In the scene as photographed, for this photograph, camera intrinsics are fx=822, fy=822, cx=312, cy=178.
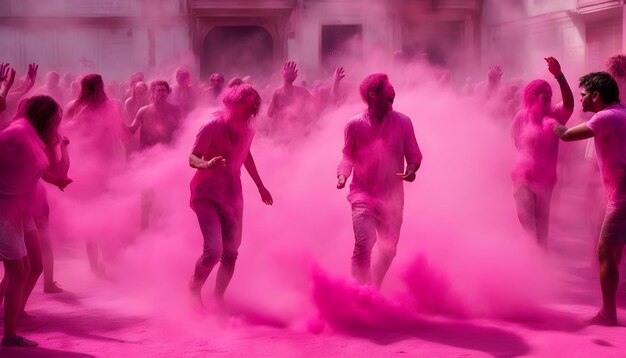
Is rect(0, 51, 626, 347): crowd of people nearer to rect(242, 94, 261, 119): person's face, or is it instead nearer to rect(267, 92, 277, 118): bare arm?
rect(242, 94, 261, 119): person's face

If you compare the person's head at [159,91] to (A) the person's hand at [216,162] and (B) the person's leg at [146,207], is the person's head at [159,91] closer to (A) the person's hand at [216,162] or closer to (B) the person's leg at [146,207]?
(B) the person's leg at [146,207]

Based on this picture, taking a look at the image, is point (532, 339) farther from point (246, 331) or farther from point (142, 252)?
point (142, 252)

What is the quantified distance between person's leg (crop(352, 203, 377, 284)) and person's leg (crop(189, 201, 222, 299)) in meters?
0.97

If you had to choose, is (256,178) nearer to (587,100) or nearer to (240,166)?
(240,166)

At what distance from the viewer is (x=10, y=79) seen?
234 inches

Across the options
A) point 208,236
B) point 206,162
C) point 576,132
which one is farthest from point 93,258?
point 576,132

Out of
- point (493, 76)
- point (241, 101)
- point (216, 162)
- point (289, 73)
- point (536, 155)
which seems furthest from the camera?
point (493, 76)

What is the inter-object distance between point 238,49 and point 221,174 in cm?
1960

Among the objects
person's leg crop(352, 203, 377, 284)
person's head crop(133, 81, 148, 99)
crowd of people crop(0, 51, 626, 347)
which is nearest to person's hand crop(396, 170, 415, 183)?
crowd of people crop(0, 51, 626, 347)

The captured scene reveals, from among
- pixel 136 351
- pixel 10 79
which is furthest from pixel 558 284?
pixel 10 79

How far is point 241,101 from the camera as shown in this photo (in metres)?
5.77

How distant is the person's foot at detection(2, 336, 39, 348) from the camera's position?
5.11 metres

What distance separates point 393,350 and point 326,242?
9.06 feet

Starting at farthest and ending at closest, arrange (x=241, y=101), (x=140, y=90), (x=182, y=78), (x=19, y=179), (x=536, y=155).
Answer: (x=182, y=78) < (x=140, y=90) < (x=536, y=155) < (x=241, y=101) < (x=19, y=179)
